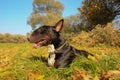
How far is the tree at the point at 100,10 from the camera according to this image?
2245cm

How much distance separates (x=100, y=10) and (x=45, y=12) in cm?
3136

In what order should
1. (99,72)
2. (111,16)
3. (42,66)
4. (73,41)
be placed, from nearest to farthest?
(99,72), (42,66), (73,41), (111,16)

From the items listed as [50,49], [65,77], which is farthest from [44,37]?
[65,77]

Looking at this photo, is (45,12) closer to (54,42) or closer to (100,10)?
(100,10)

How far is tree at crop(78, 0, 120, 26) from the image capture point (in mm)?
22453

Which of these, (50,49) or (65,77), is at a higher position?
(50,49)

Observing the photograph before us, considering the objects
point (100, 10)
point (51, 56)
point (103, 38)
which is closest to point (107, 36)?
point (103, 38)

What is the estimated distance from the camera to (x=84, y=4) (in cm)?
2339

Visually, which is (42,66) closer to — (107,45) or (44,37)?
(44,37)

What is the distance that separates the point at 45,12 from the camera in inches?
2089

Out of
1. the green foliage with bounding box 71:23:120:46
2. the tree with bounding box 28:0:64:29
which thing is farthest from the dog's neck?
the tree with bounding box 28:0:64:29

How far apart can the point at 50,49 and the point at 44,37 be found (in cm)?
35

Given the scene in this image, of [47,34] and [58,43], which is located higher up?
[47,34]

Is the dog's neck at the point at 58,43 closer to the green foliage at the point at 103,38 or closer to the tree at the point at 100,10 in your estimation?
the green foliage at the point at 103,38
